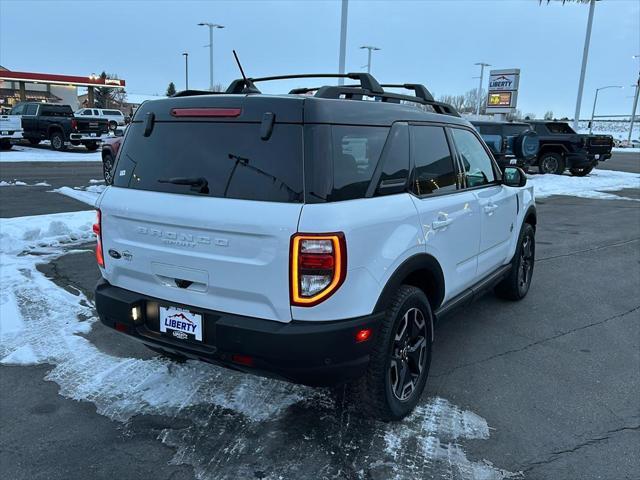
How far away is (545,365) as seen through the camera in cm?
413

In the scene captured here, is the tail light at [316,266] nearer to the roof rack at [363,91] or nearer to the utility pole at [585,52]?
the roof rack at [363,91]

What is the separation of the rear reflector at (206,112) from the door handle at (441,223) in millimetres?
1397

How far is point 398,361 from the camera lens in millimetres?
3178

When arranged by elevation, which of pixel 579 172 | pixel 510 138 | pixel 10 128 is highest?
pixel 510 138

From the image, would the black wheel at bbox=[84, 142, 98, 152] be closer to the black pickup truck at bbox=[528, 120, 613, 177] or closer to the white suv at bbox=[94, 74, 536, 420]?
the black pickup truck at bbox=[528, 120, 613, 177]

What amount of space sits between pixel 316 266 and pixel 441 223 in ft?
4.01

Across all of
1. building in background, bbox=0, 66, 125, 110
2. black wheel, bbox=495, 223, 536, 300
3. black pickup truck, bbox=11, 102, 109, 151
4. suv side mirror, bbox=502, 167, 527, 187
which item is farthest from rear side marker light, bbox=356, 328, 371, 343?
building in background, bbox=0, 66, 125, 110

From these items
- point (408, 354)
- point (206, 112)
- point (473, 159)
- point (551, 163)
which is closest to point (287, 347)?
point (408, 354)

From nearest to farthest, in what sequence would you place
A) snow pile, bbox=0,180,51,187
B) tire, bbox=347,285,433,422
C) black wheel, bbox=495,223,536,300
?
tire, bbox=347,285,433,422
black wheel, bbox=495,223,536,300
snow pile, bbox=0,180,51,187

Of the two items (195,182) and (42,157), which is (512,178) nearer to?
(195,182)

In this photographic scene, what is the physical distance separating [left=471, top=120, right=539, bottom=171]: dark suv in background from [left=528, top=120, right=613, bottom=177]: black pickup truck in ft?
6.69

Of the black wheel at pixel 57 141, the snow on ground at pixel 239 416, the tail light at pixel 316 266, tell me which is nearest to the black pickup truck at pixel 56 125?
the black wheel at pixel 57 141

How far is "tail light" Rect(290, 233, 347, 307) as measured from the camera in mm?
2502

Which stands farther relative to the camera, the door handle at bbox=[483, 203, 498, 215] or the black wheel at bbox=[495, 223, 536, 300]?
the black wheel at bbox=[495, 223, 536, 300]
